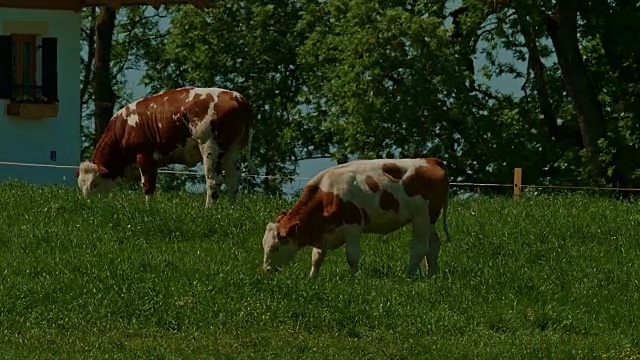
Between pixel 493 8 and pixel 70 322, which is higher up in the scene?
pixel 493 8

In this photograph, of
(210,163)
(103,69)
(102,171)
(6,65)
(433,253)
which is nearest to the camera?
(433,253)

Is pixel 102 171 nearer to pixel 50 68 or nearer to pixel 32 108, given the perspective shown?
pixel 32 108

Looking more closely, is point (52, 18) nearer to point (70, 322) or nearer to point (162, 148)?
point (162, 148)

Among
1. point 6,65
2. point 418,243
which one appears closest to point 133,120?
point 418,243

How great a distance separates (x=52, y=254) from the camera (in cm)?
1903

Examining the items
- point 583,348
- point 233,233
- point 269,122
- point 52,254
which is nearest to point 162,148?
point 233,233

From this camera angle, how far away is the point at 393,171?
18.6 m

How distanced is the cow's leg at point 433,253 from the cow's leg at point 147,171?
24.5 feet

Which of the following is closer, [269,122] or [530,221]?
[530,221]

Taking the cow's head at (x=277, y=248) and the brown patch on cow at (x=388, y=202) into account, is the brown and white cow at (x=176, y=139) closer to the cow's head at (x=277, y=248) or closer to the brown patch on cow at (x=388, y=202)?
the cow's head at (x=277, y=248)

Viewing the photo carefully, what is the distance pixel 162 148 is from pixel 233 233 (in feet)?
15.1

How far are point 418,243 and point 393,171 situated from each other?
2.70ft

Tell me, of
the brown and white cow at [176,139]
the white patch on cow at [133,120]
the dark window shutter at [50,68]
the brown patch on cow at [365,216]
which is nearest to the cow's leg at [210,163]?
the brown and white cow at [176,139]

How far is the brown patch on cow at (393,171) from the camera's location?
1853 centimetres
